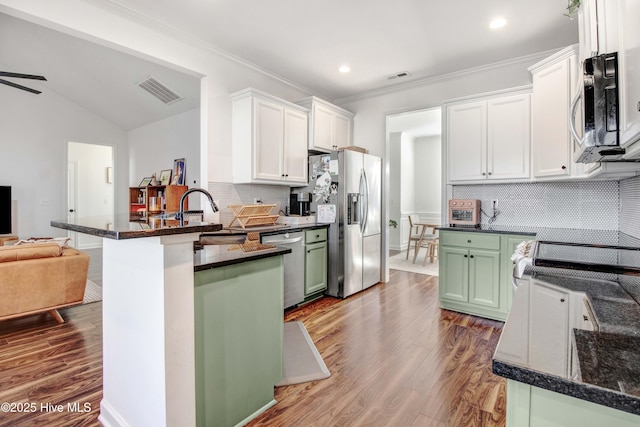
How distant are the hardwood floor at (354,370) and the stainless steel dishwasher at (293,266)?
17cm

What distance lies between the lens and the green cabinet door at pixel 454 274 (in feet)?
11.1

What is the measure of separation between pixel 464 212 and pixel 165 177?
212 inches

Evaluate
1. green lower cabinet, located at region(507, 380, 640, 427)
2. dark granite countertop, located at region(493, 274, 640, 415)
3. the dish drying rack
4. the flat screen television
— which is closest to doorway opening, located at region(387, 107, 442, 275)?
the dish drying rack

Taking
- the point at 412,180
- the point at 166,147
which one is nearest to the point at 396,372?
the point at 166,147

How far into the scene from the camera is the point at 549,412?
0.59m

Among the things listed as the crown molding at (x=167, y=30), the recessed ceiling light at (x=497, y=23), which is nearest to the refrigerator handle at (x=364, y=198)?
the crown molding at (x=167, y=30)

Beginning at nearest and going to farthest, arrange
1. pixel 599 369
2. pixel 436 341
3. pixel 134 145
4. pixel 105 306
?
pixel 599 369
pixel 105 306
pixel 436 341
pixel 134 145

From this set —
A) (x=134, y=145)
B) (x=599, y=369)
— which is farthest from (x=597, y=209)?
(x=134, y=145)

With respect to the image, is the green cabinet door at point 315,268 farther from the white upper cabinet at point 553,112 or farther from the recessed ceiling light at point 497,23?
the recessed ceiling light at point 497,23

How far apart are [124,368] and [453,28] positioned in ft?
12.0

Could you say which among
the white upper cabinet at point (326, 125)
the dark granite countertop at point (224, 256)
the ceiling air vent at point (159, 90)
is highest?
the ceiling air vent at point (159, 90)

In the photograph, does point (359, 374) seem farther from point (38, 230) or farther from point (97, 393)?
point (38, 230)

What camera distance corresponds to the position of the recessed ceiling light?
2.87m

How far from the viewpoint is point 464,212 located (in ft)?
11.9
